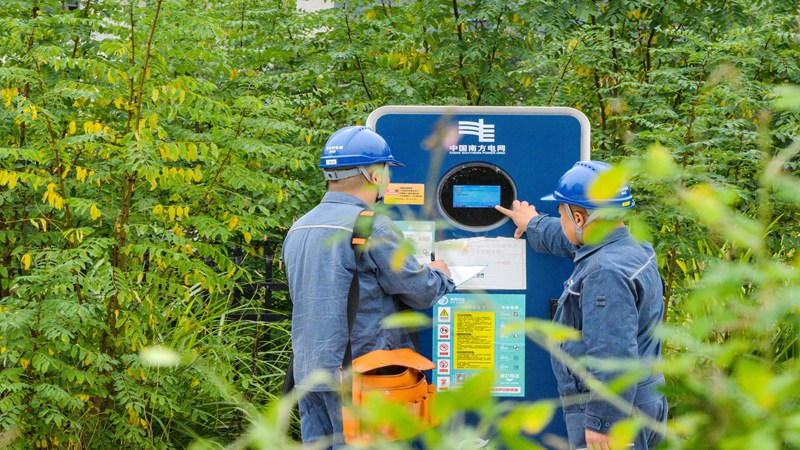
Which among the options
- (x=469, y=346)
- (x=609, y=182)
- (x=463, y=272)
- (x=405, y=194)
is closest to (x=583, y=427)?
(x=469, y=346)

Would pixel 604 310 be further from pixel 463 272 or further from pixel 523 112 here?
pixel 523 112

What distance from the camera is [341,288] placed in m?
3.19

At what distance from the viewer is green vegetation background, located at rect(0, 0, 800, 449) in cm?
414

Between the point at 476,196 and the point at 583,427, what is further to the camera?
the point at 476,196

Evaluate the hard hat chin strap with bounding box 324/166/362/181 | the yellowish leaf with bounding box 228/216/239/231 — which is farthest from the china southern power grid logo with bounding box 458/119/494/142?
the yellowish leaf with bounding box 228/216/239/231

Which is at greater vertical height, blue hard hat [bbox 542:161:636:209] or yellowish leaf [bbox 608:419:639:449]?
yellowish leaf [bbox 608:419:639:449]

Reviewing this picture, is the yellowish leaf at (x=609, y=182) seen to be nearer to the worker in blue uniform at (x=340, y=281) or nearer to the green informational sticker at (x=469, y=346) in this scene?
the worker in blue uniform at (x=340, y=281)

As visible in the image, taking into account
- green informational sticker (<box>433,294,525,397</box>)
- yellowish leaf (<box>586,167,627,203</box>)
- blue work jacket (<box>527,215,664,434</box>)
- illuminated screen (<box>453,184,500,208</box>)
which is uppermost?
yellowish leaf (<box>586,167,627,203</box>)

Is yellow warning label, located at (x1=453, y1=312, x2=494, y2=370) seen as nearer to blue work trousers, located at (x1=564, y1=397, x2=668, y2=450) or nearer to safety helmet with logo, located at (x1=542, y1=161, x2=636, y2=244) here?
blue work trousers, located at (x1=564, y1=397, x2=668, y2=450)

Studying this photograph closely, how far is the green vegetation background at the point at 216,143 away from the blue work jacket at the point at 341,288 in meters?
1.01

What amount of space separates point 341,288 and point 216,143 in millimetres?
1728

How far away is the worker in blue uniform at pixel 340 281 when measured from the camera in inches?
125

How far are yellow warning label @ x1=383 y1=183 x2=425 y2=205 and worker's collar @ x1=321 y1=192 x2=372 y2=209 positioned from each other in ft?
0.84

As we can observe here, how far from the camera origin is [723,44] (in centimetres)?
441
